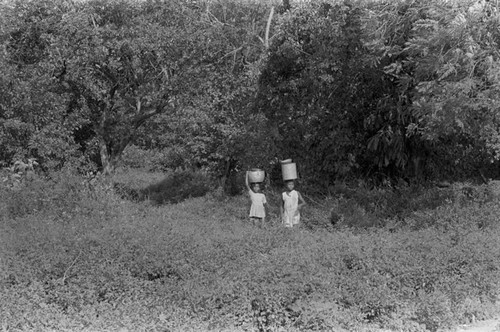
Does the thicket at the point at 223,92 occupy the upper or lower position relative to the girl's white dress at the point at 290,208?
upper

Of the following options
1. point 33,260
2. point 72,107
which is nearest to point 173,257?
point 33,260

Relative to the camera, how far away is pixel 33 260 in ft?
20.1

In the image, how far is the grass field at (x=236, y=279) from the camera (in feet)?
18.1

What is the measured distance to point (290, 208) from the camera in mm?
9109

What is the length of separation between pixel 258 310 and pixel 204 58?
29.4ft

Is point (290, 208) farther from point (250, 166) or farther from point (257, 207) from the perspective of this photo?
point (250, 166)

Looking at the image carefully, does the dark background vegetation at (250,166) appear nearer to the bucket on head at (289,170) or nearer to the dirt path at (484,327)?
the dirt path at (484,327)

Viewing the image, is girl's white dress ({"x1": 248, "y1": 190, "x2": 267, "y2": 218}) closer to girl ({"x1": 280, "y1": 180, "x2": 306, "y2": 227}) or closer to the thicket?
girl ({"x1": 280, "y1": 180, "x2": 306, "y2": 227})

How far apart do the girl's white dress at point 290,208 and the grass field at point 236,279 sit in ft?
4.84

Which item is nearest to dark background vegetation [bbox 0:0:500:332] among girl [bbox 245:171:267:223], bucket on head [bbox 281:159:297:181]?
girl [bbox 245:171:267:223]

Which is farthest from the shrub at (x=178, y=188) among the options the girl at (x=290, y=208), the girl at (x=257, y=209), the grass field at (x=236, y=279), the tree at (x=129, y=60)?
the grass field at (x=236, y=279)

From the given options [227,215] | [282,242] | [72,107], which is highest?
[72,107]

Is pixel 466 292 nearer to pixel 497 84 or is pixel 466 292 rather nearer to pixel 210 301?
pixel 210 301

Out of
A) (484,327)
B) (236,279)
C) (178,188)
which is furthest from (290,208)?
(178,188)
